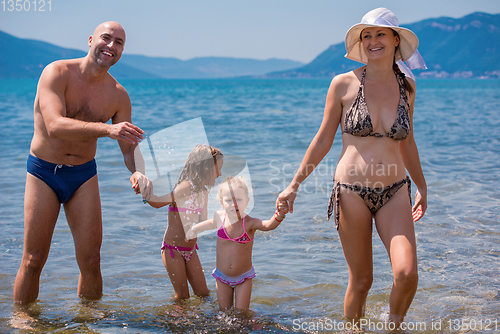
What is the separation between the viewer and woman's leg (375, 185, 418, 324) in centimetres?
277

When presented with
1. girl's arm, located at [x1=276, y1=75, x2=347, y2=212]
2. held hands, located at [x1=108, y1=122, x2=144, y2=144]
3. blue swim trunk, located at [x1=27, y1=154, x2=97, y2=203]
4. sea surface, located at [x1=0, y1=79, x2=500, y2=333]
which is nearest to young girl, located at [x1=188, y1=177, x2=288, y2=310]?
sea surface, located at [x1=0, y1=79, x2=500, y2=333]

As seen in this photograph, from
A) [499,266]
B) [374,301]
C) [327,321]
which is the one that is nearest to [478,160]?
[499,266]

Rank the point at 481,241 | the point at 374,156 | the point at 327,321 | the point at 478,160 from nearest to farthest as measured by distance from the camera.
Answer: the point at 374,156 → the point at 327,321 → the point at 481,241 → the point at 478,160

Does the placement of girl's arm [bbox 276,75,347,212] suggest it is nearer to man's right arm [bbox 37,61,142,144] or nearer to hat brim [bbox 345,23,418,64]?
hat brim [bbox 345,23,418,64]

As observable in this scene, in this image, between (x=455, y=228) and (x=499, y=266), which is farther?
(x=455, y=228)

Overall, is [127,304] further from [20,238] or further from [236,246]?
[20,238]

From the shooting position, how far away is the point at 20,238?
5.62 m

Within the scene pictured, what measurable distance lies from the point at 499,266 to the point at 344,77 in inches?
124

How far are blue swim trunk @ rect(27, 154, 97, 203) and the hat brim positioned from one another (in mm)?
2345

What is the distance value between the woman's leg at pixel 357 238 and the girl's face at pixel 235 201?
0.94 m

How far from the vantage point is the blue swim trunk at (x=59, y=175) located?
3451mm

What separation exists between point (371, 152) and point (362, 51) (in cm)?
88

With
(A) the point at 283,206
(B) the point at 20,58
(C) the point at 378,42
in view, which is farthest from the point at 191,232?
(B) the point at 20,58

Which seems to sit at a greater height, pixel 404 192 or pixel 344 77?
pixel 344 77
